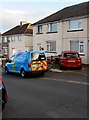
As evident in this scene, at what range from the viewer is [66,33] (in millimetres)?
28750

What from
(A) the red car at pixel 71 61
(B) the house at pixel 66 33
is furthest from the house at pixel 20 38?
(A) the red car at pixel 71 61

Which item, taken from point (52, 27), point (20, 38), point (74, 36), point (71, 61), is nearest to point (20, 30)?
point (20, 38)

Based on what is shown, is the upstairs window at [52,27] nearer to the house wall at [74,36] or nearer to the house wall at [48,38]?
the house wall at [48,38]

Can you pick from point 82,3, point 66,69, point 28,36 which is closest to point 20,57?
point 66,69

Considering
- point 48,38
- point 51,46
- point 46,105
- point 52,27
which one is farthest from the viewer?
point 48,38

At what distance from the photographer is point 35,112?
6801 mm

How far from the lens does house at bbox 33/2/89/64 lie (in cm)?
2581

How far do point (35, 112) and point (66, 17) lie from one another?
22803mm

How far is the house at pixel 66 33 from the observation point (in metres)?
25.8

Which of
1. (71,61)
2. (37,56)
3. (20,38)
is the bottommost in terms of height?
(71,61)

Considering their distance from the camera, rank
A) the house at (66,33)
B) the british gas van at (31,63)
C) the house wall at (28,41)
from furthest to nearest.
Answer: the house wall at (28,41)
the house at (66,33)
the british gas van at (31,63)

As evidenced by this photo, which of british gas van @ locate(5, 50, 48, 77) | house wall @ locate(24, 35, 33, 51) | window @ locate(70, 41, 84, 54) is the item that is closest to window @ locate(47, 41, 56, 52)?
window @ locate(70, 41, 84, 54)

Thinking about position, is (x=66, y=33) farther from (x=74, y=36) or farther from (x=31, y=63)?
(x=31, y=63)

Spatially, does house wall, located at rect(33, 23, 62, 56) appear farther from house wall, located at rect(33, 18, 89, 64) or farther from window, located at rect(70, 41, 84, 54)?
window, located at rect(70, 41, 84, 54)
